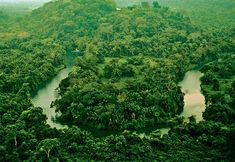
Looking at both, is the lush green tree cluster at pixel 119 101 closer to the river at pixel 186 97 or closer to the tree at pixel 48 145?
the river at pixel 186 97

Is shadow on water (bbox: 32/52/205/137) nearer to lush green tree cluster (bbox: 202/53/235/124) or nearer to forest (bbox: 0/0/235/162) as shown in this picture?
forest (bbox: 0/0/235/162)

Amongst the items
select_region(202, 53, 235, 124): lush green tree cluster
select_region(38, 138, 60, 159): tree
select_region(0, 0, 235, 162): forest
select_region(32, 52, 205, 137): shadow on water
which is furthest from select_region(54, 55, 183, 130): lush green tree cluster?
select_region(38, 138, 60, 159): tree

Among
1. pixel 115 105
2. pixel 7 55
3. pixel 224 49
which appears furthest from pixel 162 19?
pixel 115 105

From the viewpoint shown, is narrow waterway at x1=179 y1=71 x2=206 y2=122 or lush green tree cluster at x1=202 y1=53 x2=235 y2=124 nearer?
lush green tree cluster at x1=202 y1=53 x2=235 y2=124

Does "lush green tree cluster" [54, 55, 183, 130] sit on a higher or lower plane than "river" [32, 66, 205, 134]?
higher

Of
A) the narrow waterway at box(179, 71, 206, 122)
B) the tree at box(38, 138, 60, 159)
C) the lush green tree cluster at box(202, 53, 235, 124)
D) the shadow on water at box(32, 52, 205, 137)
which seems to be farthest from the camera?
the narrow waterway at box(179, 71, 206, 122)

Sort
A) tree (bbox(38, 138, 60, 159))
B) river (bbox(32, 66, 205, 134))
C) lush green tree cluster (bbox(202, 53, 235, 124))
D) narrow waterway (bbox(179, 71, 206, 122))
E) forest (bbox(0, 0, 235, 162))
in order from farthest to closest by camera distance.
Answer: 1. narrow waterway (bbox(179, 71, 206, 122))
2. river (bbox(32, 66, 205, 134))
3. lush green tree cluster (bbox(202, 53, 235, 124))
4. forest (bbox(0, 0, 235, 162))
5. tree (bbox(38, 138, 60, 159))

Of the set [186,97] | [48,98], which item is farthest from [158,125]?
[48,98]

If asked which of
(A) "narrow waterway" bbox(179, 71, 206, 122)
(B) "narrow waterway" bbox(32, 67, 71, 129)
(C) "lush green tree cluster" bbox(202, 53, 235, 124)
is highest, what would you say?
(C) "lush green tree cluster" bbox(202, 53, 235, 124)
